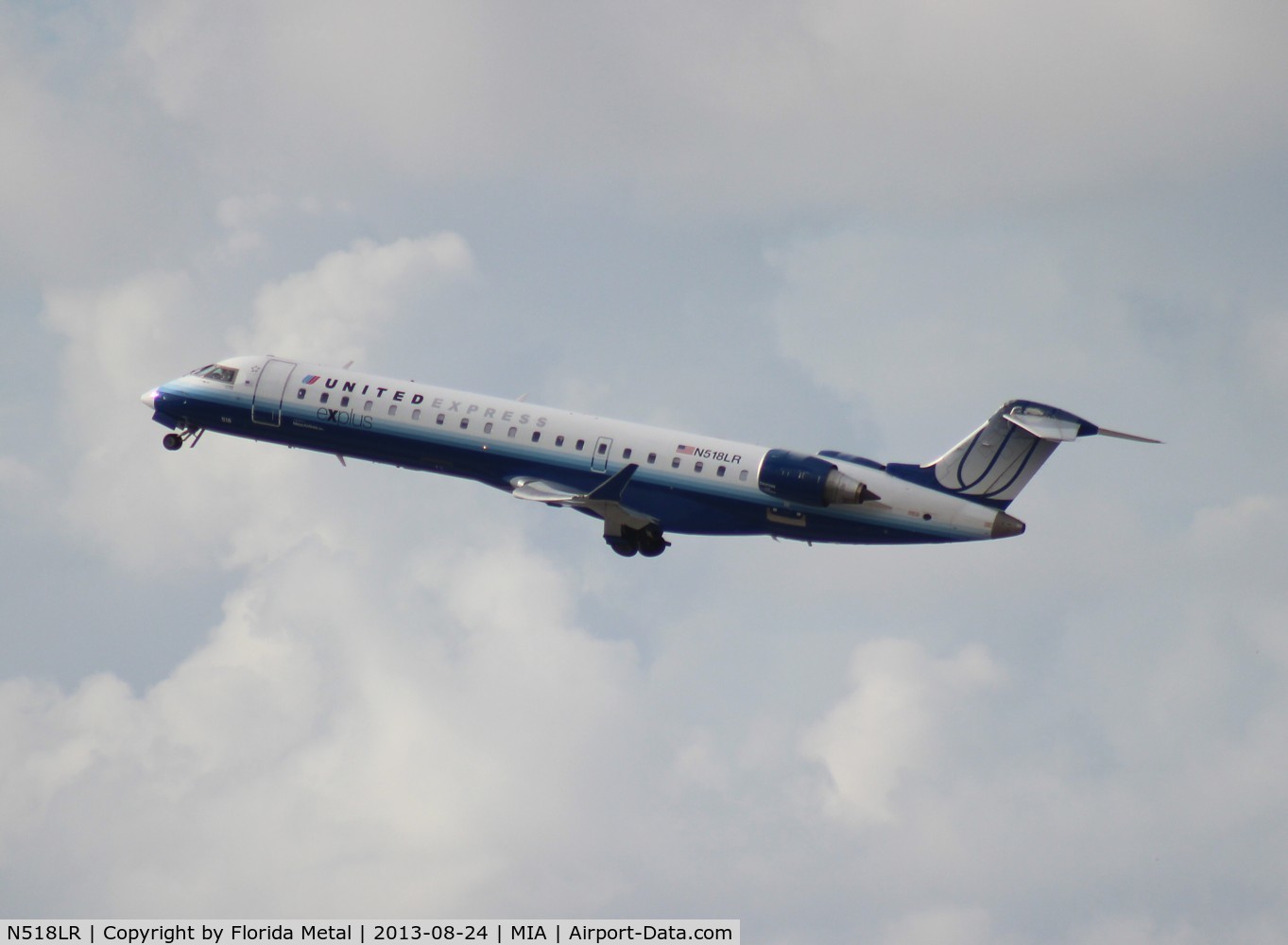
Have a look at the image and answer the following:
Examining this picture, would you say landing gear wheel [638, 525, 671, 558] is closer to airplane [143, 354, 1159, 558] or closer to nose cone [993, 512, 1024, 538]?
airplane [143, 354, 1159, 558]

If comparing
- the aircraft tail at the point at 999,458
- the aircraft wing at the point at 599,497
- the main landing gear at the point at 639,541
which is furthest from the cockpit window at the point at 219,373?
the aircraft tail at the point at 999,458

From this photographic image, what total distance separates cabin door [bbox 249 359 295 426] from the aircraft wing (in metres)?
10.3

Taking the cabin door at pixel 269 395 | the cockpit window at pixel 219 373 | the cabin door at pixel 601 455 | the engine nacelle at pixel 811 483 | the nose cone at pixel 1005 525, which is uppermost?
the cockpit window at pixel 219 373

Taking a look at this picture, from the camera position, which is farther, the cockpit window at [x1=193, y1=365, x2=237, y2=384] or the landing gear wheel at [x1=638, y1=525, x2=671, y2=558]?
the cockpit window at [x1=193, y1=365, x2=237, y2=384]

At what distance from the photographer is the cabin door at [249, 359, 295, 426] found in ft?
238

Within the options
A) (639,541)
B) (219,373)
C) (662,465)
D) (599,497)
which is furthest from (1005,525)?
(219,373)

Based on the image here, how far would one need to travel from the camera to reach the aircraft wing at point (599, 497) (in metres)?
64.9

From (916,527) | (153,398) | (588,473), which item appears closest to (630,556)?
(588,473)

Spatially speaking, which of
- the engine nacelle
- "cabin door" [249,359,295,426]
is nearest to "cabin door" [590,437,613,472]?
the engine nacelle

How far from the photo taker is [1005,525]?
65.3 metres

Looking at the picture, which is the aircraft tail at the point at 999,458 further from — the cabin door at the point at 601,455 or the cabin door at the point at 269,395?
the cabin door at the point at 269,395

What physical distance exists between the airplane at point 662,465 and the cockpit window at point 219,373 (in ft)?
5.21

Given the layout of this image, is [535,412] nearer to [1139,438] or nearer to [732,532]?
[732,532]

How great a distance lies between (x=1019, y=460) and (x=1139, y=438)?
5.37 metres
